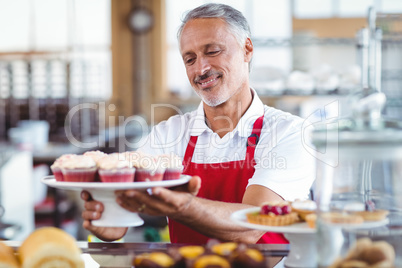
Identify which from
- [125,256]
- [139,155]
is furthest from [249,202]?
[125,256]

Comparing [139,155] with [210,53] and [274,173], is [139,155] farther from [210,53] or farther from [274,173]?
[210,53]

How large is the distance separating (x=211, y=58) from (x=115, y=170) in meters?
0.85

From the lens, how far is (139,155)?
4.52ft

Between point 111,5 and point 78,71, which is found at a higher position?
point 111,5

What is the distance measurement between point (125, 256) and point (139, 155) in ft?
1.01

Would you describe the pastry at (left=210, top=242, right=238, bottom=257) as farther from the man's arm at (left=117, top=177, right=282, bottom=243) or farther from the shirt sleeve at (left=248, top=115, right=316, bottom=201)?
the shirt sleeve at (left=248, top=115, right=316, bottom=201)

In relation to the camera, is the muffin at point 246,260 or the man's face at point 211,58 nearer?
the muffin at point 246,260

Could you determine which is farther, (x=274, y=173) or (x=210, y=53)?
(x=210, y=53)

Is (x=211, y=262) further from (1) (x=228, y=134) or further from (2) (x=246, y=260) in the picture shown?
(1) (x=228, y=134)

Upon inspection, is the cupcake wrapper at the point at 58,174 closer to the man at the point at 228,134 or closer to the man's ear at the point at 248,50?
the man at the point at 228,134

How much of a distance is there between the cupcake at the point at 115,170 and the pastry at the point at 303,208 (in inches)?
17.1

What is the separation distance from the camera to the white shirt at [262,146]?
1.71m

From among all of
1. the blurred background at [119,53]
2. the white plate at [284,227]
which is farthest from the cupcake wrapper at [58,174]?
the blurred background at [119,53]

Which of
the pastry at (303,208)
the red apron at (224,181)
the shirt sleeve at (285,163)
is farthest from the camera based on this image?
the red apron at (224,181)
